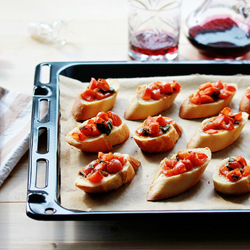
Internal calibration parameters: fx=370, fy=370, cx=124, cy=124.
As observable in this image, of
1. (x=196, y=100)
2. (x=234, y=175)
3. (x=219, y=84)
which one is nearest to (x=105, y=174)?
(x=234, y=175)

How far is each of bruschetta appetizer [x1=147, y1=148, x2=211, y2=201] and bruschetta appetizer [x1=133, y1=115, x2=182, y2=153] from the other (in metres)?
0.25

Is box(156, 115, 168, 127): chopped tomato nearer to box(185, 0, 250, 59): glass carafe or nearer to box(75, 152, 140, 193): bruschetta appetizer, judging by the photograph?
box(75, 152, 140, 193): bruschetta appetizer

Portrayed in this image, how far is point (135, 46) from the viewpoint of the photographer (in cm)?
356

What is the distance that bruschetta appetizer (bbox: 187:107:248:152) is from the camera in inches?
103

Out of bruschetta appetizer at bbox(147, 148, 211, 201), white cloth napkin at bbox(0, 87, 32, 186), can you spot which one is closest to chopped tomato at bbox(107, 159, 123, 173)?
bruschetta appetizer at bbox(147, 148, 211, 201)

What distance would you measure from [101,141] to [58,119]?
385mm

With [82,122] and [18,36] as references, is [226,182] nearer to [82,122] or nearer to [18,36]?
[82,122]

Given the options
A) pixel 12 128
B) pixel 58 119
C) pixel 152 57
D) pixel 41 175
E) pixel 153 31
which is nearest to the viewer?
pixel 41 175

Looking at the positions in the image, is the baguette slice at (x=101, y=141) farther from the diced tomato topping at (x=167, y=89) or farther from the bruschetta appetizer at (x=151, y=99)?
the diced tomato topping at (x=167, y=89)

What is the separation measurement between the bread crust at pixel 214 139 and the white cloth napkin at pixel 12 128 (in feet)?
3.99

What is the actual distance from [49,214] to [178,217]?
67 cm

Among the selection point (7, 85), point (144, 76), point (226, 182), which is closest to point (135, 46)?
point (144, 76)

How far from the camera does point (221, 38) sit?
3535mm

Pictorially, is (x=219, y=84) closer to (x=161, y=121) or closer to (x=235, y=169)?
(x=161, y=121)
